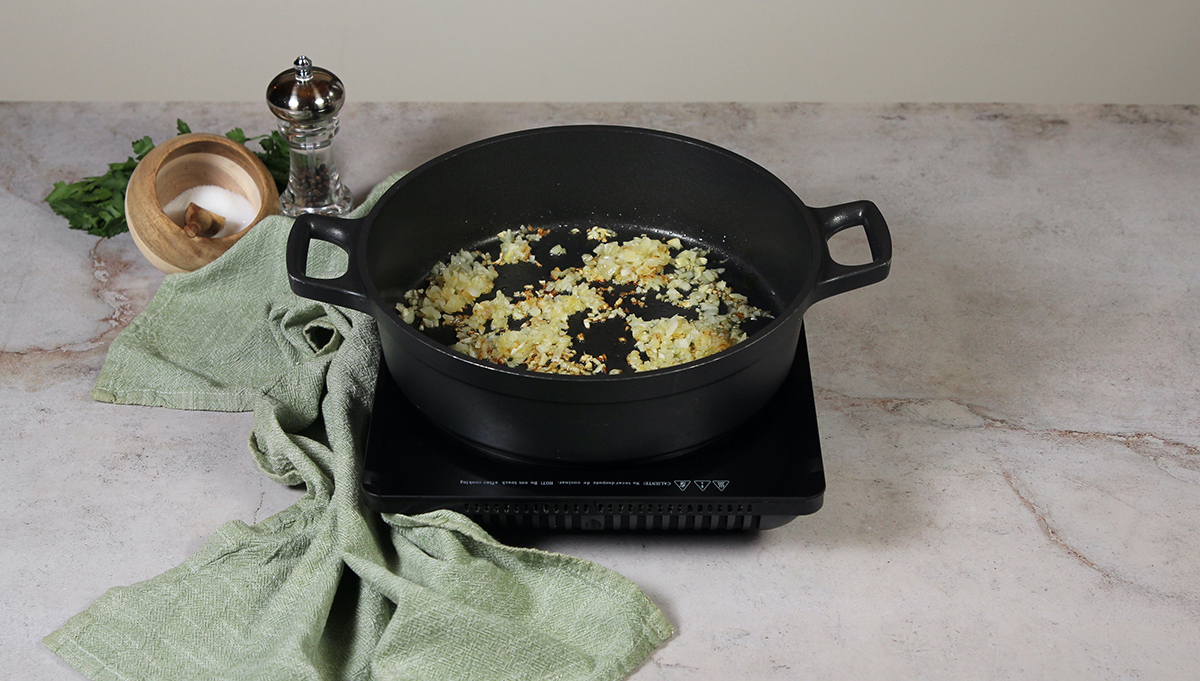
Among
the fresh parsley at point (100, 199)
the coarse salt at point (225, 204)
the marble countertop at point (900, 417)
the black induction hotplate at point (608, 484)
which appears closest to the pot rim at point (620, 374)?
the black induction hotplate at point (608, 484)

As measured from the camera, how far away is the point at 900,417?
1.36 metres

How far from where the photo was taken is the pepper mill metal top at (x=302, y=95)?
1.47 meters

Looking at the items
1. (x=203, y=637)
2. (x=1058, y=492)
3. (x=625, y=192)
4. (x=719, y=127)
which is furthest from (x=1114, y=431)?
(x=203, y=637)

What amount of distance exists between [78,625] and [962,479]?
0.92m

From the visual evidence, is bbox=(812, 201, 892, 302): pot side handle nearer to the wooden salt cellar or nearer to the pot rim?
the pot rim

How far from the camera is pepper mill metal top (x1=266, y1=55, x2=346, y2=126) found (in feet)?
4.83

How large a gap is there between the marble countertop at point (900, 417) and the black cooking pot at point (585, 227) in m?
0.16

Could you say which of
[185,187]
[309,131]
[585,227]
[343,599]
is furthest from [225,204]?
[343,599]

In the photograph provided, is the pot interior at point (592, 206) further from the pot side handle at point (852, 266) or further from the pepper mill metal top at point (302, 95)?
the pepper mill metal top at point (302, 95)

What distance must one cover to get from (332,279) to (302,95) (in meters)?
0.47

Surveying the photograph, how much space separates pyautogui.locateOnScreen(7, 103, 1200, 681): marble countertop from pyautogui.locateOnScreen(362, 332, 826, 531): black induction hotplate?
9 cm

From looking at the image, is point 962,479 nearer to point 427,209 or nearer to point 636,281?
point 636,281

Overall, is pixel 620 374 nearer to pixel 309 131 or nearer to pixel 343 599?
pixel 343 599

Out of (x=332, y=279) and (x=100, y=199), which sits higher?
(x=332, y=279)
